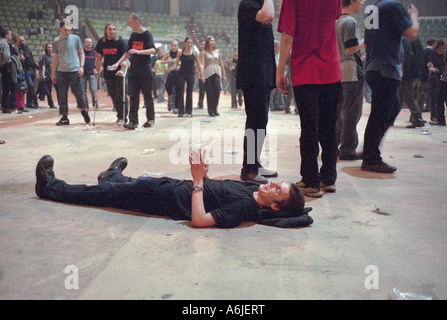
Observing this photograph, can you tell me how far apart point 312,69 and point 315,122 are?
0.38 metres

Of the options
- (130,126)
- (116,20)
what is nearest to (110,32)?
(130,126)

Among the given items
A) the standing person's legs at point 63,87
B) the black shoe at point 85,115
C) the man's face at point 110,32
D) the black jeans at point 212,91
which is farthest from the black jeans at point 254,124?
the black jeans at point 212,91

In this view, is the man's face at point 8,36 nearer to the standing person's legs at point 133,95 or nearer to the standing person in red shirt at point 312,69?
the standing person's legs at point 133,95

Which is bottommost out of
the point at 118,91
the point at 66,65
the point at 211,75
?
the point at 118,91

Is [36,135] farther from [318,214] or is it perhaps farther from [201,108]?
[201,108]

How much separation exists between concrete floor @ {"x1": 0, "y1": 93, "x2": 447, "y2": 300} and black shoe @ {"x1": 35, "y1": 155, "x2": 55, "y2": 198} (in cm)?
9

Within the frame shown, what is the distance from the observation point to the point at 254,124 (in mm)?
3461

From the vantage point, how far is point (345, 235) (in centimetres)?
231

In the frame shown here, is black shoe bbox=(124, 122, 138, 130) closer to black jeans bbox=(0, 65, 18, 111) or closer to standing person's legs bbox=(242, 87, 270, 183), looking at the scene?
standing person's legs bbox=(242, 87, 270, 183)

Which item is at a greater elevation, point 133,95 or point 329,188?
point 133,95

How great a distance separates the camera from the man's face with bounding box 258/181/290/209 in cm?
240

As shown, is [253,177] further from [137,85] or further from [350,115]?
[137,85]

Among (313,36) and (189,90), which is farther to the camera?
(189,90)

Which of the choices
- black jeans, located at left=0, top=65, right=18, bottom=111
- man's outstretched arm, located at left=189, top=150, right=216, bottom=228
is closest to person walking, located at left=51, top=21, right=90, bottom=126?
black jeans, located at left=0, top=65, right=18, bottom=111
